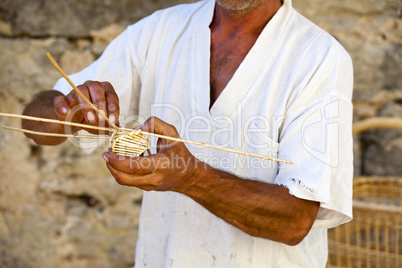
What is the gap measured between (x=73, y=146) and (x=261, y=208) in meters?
1.17

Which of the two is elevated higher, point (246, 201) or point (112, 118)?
point (112, 118)

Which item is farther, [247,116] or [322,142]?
[247,116]

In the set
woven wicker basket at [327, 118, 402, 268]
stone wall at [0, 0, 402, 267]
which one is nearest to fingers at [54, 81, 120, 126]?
stone wall at [0, 0, 402, 267]

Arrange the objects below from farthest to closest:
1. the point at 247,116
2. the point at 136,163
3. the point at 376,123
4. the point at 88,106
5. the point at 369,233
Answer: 1. the point at 376,123
2. the point at 369,233
3. the point at 247,116
4. the point at 88,106
5. the point at 136,163

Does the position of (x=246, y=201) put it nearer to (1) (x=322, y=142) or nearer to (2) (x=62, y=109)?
(1) (x=322, y=142)

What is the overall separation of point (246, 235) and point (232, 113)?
324 millimetres

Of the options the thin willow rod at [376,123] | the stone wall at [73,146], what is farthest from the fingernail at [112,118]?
the thin willow rod at [376,123]

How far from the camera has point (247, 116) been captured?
1429 millimetres

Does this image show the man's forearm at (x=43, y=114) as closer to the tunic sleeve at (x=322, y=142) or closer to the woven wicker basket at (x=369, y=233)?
the tunic sleeve at (x=322, y=142)

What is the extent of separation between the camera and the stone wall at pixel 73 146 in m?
2.18

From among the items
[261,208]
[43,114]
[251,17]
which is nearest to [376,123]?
[251,17]

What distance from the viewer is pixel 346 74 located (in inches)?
55.6

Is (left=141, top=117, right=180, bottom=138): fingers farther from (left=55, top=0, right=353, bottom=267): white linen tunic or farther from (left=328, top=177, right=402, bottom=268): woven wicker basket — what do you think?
(left=328, top=177, right=402, bottom=268): woven wicker basket

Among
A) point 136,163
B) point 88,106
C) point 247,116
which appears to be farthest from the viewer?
point 247,116
